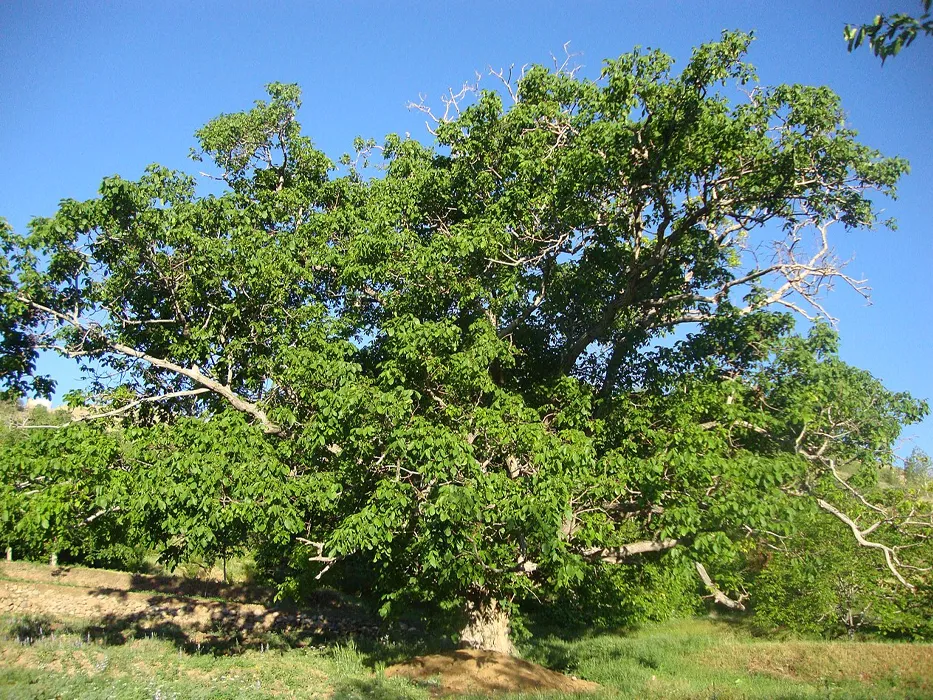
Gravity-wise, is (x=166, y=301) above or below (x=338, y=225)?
below

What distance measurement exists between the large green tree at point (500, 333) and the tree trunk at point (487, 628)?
62 millimetres

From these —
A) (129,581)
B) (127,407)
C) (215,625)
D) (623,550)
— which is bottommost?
(215,625)

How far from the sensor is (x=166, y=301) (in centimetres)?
1321

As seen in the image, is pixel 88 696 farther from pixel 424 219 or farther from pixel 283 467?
pixel 424 219

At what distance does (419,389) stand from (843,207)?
8.00m

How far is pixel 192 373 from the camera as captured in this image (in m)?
12.7

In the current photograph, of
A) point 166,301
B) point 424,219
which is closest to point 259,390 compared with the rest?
point 166,301

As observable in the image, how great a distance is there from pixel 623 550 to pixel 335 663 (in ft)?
19.4

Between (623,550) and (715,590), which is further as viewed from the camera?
(715,590)

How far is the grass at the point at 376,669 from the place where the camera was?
Result: 8.96 m

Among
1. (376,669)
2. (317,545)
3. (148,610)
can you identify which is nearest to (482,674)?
(376,669)

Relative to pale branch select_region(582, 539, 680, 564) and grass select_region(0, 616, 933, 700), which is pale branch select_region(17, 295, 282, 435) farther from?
pale branch select_region(582, 539, 680, 564)

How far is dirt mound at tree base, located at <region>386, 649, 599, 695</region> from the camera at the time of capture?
432 inches

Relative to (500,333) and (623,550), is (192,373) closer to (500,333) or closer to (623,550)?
(500,333)
